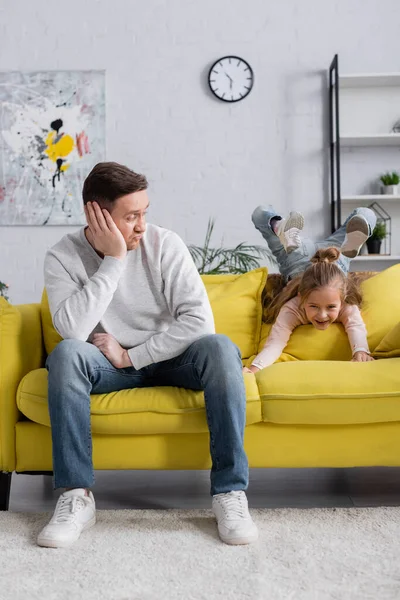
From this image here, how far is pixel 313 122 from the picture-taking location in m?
4.19

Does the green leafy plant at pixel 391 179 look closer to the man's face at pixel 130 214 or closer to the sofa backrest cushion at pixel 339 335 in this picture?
the sofa backrest cushion at pixel 339 335

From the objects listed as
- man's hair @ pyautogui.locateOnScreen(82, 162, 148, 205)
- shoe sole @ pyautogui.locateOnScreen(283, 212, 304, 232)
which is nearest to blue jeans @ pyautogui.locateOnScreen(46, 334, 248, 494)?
man's hair @ pyautogui.locateOnScreen(82, 162, 148, 205)

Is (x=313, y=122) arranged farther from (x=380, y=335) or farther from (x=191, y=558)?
(x=191, y=558)

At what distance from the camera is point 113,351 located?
1.95 m

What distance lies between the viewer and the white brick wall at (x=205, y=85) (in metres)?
4.18

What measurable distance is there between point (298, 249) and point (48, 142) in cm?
218

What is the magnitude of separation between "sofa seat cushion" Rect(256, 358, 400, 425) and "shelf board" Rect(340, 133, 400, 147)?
2.29m

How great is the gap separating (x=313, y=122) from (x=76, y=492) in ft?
9.85

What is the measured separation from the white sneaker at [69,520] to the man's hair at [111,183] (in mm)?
789

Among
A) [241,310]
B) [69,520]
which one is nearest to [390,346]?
[241,310]

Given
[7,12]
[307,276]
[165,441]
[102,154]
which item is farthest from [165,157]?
[165,441]


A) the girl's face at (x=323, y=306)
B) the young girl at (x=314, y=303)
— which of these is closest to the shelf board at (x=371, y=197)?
the young girl at (x=314, y=303)

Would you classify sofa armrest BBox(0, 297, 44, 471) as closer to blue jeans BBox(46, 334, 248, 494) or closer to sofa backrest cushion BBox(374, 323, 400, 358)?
blue jeans BBox(46, 334, 248, 494)

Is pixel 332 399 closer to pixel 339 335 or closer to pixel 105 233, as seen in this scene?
pixel 339 335
